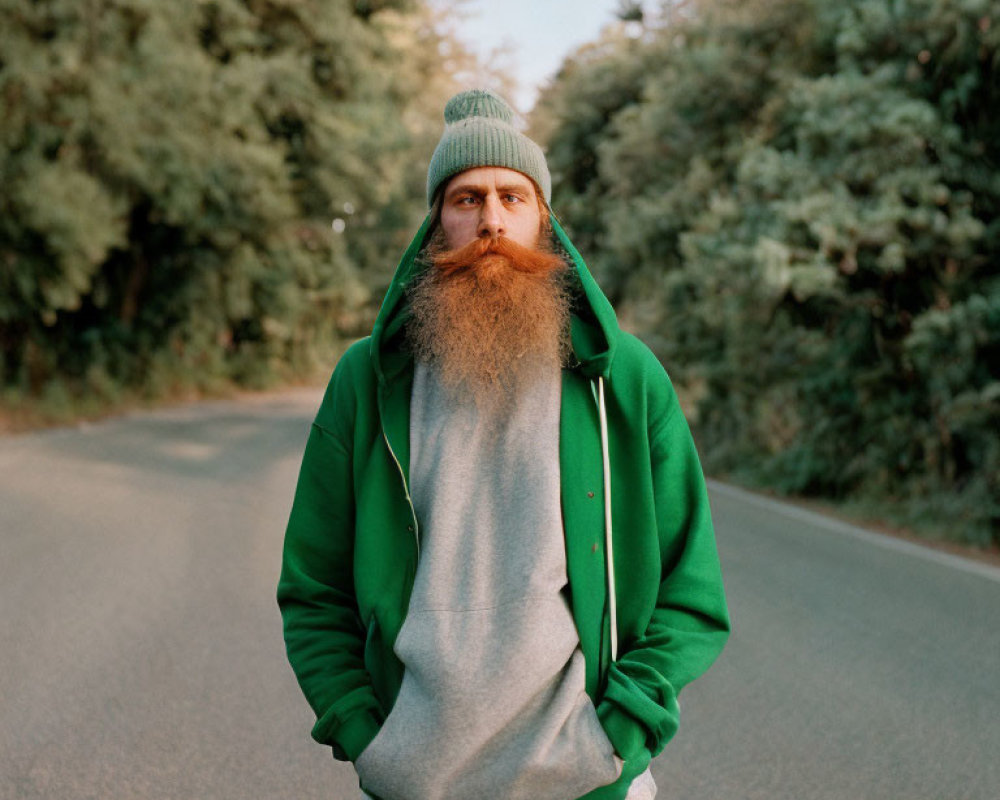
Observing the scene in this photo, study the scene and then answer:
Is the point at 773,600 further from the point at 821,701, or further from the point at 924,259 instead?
the point at 924,259

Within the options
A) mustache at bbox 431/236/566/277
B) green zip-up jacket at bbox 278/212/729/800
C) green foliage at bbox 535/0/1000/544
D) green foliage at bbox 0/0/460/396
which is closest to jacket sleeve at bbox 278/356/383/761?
green zip-up jacket at bbox 278/212/729/800

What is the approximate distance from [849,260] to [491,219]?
9373 millimetres

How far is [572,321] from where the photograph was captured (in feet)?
6.75

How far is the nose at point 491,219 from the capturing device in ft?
6.65

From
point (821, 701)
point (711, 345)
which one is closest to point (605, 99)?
point (711, 345)

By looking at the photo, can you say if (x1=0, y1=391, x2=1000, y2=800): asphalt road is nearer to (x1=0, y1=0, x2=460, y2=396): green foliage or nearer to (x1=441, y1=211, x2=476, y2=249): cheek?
(x1=441, y1=211, x2=476, y2=249): cheek

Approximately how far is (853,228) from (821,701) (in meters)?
6.61

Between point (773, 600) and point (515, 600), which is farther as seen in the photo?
point (773, 600)

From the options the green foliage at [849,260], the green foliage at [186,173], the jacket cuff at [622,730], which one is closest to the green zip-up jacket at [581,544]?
the jacket cuff at [622,730]

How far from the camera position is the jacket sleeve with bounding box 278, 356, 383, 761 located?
1956 millimetres

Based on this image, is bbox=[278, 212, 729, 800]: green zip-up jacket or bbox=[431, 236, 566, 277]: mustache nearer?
bbox=[278, 212, 729, 800]: green zip-up jacket

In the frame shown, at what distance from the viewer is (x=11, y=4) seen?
15.4 meters

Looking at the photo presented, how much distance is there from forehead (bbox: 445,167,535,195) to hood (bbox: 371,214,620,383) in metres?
0.09

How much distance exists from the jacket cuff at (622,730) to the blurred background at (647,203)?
4.95ft
